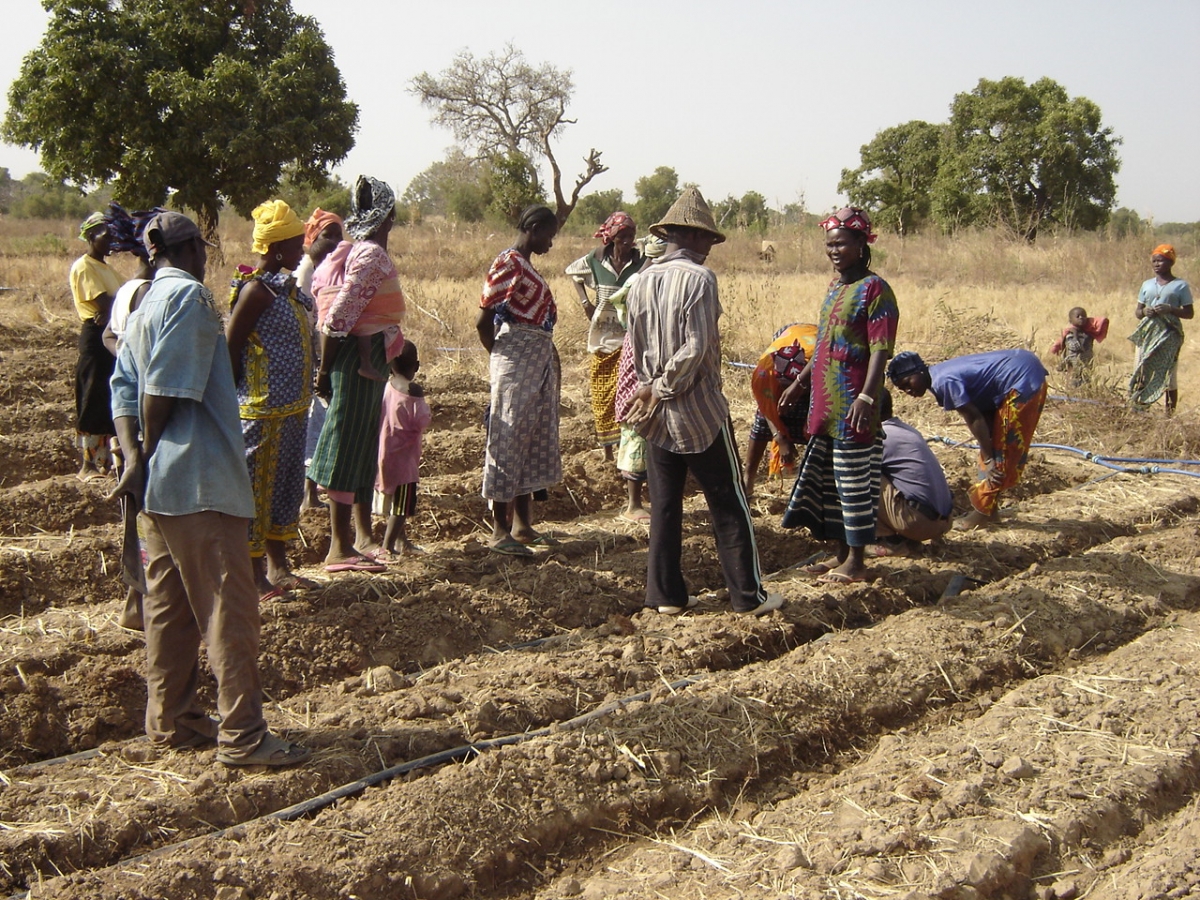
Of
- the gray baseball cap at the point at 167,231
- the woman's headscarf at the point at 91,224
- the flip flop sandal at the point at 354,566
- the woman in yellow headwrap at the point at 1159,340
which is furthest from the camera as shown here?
the woman in yellow headwrap at the point at 1159,340

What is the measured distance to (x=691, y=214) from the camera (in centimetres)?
428

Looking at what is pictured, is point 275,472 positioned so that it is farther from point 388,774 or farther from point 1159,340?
point 1159,340

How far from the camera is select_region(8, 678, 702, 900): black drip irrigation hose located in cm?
286

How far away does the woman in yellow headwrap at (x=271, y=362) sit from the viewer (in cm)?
409

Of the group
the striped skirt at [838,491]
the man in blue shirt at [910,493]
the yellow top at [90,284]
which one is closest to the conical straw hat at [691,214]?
the striped skirt at [838,491]

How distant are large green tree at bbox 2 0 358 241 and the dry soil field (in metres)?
12.4

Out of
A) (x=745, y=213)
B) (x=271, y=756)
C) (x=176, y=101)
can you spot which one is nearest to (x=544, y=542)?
(x=271, y=756)

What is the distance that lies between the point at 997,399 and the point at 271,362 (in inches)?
152

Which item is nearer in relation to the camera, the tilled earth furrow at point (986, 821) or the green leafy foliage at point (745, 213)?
the tilled earth furrow at point (986, 821)

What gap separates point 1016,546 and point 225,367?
14.4 feet

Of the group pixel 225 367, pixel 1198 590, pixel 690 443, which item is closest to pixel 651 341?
pixel 690 443

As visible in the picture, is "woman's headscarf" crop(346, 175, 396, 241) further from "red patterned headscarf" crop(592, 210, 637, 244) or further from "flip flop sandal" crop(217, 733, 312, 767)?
"flip flop sandal" crop(217, 733, 312, 767)

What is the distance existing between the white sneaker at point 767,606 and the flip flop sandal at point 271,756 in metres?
2.08

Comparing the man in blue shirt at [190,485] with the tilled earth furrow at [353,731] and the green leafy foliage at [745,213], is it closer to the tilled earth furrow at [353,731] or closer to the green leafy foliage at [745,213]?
the tilled earth furrow at [353,731]
